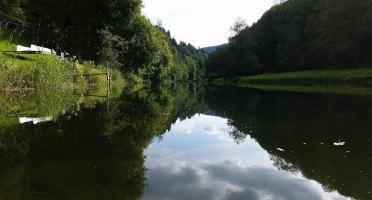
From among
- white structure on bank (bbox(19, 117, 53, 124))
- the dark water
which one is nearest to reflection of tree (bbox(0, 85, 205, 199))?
the dark water

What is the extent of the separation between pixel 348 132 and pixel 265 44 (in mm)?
71609

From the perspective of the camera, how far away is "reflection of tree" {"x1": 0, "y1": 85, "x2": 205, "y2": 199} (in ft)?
10.1

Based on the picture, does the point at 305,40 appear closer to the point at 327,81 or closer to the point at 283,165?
the point at 327,81

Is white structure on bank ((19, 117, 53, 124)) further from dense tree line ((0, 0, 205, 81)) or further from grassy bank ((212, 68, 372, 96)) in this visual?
grassy bank ((212, 68, 372, 96))

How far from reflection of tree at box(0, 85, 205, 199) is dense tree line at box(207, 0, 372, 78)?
46417 millimetres

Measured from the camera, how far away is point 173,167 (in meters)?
4.22

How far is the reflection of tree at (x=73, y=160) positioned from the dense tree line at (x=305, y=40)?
46.4 m

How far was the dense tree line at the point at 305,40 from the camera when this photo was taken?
44.2 metres

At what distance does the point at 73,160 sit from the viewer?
4.10 metres

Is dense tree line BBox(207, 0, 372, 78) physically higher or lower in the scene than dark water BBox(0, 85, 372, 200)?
higher

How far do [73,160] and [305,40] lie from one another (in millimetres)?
64713

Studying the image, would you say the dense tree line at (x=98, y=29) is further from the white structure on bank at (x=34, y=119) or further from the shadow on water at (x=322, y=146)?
the shadow on water at (x=322, y=146)

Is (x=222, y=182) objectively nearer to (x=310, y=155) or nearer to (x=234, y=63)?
(x=310, y=155)

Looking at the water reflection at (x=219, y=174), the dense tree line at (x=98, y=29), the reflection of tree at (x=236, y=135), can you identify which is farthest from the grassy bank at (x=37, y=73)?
the water reflection at (x=219, y=174)
